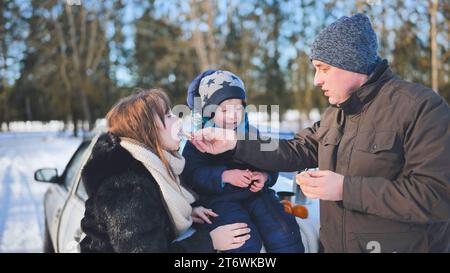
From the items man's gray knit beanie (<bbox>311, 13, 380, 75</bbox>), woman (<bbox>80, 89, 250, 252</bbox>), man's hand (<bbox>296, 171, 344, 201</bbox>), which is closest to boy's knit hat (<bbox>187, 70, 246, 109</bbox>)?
woman (<bbox>80, 89, 250, 252</bbox>)

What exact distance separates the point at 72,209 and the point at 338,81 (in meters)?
2.06

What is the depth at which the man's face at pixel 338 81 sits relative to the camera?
170cm

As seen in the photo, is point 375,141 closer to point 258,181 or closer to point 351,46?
point 351,46

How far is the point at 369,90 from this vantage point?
1.63 metres

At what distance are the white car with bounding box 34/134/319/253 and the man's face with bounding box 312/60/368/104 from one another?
0.75m

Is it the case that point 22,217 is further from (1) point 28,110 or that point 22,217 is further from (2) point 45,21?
(1) point 28,110

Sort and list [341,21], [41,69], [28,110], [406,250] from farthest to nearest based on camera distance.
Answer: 1. [28,110]
2. [41,69]
3. [341,21]
4. [406,250]

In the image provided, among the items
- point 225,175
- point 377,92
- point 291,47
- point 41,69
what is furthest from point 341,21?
point 41,69

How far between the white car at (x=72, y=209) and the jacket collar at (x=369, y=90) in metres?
0.74

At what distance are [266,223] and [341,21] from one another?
39.7 inches

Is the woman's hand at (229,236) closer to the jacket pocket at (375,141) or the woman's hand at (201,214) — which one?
the woman's hand at (201,214)

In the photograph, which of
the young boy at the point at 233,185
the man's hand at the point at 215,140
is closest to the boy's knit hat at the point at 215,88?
the young boy at the point at 233,185

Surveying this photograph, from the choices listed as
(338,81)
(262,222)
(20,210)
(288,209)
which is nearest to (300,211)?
(288,209)
